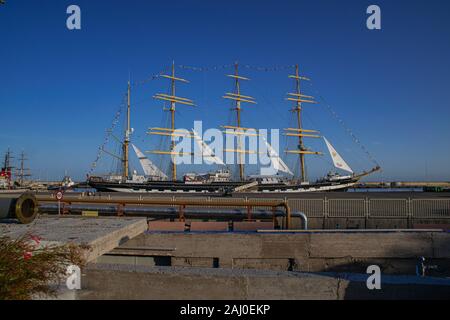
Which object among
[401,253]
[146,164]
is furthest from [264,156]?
[401,253]

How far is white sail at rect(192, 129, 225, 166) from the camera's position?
90319 millimetres

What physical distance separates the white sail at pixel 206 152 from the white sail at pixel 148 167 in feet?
38.1

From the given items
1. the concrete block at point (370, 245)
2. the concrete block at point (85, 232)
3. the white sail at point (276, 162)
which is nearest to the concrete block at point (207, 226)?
the concrete block at point (370, 245)

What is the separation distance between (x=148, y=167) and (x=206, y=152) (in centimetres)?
1541

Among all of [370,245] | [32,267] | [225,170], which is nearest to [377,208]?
[370,245]

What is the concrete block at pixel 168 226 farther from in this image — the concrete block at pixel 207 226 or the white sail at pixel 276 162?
the white sail at pixel 276 162

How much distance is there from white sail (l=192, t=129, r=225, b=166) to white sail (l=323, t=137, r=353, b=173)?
88.8 feet

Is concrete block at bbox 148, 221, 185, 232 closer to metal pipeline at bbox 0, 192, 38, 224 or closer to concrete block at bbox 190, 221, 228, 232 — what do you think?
concrete block at bbox 190, 221, 228, 232

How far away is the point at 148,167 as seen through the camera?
9125cm

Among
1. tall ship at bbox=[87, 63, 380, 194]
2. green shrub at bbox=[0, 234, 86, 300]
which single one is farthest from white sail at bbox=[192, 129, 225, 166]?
green shrub at bbox=[0, 234, 86, 300]

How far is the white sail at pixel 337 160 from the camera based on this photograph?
279 ft
